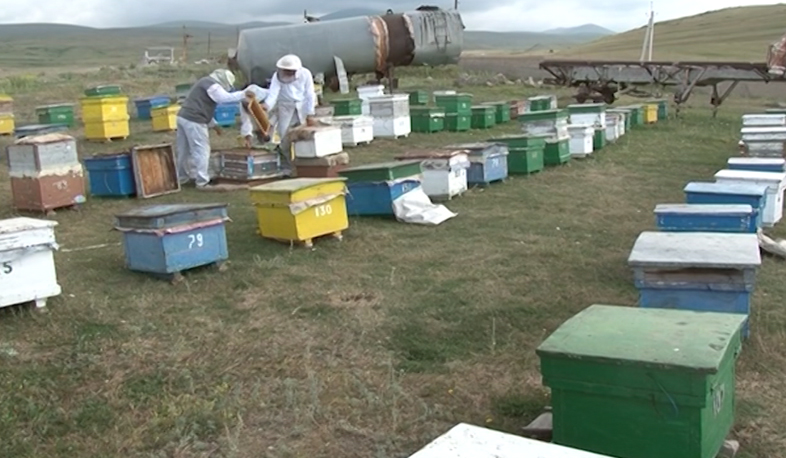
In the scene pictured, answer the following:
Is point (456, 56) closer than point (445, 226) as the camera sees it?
No

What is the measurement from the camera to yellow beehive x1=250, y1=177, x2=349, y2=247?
5.73 m

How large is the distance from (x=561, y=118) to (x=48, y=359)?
7.53m

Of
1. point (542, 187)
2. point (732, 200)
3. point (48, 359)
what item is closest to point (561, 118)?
point (542, 187)

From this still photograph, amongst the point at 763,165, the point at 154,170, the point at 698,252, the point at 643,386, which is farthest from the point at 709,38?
the point at 643,386

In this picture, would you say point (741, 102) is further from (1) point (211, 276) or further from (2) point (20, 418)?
(2) point (20, 418)

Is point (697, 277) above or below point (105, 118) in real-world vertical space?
below

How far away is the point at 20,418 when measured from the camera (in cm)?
346

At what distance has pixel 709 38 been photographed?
45.6 meters

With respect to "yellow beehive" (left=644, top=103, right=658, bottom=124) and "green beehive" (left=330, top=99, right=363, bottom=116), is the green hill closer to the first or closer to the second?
"yellow beehive" (left=644, top=103, right=658, bottom=124)

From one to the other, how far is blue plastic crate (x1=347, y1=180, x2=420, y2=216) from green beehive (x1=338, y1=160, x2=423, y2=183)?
4 cm

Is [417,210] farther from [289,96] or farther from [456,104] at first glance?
[456,104]

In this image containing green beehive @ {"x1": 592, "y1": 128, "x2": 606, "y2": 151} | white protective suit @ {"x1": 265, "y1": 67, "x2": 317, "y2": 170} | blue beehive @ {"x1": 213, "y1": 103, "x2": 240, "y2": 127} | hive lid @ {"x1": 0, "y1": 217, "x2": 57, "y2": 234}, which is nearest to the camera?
hive lid @ {"x1": 0, "y1": 217, "x2": 57, "y2": 234}

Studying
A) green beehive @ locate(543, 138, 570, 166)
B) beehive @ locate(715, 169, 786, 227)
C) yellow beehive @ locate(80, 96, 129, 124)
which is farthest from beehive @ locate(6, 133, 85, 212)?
beehive @ locate(715, 169, 786, 227)

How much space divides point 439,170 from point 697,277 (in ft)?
13.0
